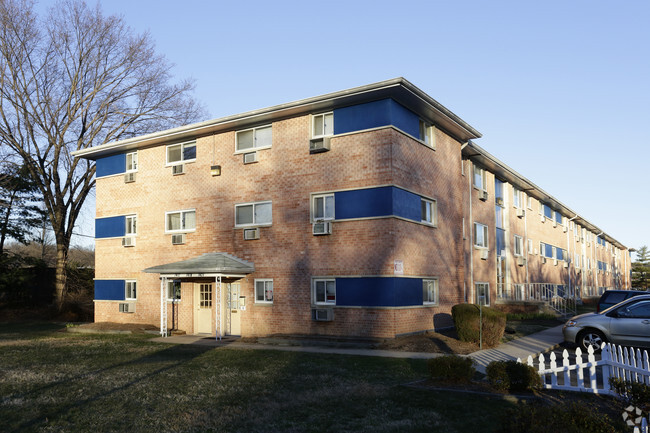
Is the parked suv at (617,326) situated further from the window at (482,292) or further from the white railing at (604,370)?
the window at (482,292)

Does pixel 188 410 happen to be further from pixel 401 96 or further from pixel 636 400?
pixel 401 96

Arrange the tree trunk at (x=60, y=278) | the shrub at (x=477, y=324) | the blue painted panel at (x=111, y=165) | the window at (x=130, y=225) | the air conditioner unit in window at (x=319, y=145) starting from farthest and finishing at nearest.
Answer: the tree trunk at (x=60, y=278)
the blue painted panel at (x=111, y=165)
the window at (x=130, y=225)
the air conditioner unit in window at (x=319, y=145)
the shrub at (x=477, y=324)

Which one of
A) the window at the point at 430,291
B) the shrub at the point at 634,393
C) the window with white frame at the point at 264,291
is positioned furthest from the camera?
the window with white frame at the point at 264,291

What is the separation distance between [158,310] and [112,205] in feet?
19.5

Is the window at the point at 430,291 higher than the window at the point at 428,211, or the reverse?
the window at the point at 428,211

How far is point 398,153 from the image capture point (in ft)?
63.9

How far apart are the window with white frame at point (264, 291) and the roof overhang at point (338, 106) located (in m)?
6.17

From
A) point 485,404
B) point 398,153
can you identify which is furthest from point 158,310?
point 485,404

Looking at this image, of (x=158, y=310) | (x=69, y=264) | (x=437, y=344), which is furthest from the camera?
(x=69, y=264)

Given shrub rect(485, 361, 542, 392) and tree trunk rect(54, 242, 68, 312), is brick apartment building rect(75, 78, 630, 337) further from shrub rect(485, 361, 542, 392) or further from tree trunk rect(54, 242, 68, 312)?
shrub rect(485, 361, 542, 392)

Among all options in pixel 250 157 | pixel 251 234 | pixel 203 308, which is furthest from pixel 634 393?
pixel 203 308

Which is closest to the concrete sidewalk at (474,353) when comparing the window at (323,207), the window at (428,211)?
the window at (323,207)

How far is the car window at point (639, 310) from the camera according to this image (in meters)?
15.7

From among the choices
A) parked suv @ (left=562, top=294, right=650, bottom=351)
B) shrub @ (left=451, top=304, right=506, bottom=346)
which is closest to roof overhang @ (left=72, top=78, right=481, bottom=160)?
shrub @ (left=451, top=304, right=506, bottom=346)
